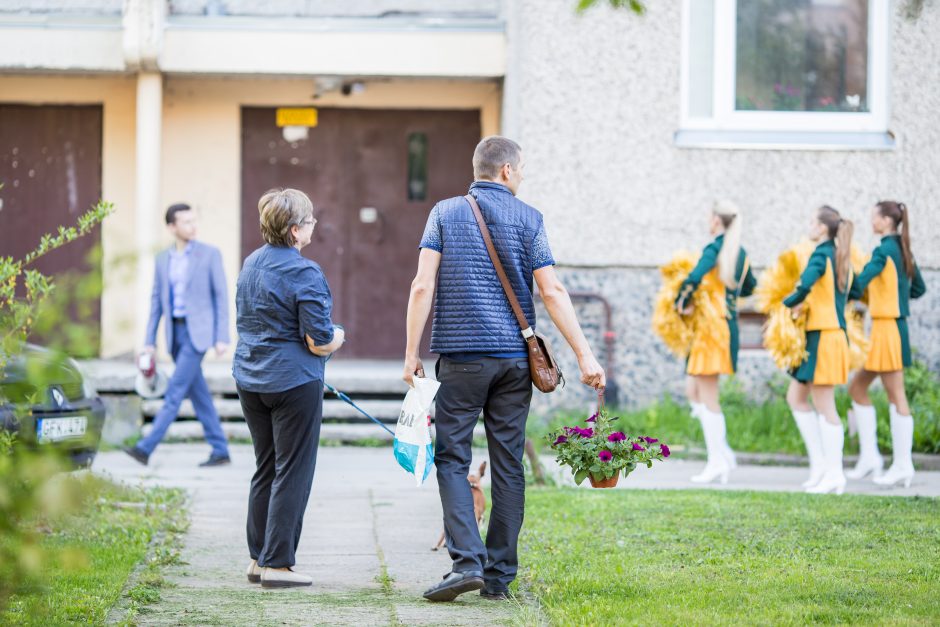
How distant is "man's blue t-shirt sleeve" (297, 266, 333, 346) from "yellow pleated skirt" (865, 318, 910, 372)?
491cm

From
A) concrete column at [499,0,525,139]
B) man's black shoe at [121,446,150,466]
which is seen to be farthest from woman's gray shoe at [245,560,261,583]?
concrete column at [499,0,525,139]

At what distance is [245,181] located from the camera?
1323 centimetres

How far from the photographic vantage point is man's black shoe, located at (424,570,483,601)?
5109 mm

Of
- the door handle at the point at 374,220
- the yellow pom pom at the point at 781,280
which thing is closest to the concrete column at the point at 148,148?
the door handle at the point at 374,220

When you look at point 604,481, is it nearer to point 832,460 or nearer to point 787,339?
point 787,339

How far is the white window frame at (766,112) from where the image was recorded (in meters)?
12.0

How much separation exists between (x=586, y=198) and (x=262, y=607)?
7357 millimetres

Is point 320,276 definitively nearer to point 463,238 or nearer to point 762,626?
point 463,238

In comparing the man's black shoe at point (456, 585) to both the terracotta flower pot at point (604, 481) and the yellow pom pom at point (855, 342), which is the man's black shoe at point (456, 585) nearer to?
the terracotta flower pot at point (604, 481)

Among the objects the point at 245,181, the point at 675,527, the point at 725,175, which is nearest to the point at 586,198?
the point at 725,175

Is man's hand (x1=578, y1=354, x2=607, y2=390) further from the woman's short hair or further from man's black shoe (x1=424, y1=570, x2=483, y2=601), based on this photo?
the woman's short hair

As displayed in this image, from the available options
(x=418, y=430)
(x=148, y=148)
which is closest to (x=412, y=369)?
(x=418, y=430)

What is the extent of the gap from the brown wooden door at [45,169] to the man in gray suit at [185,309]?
3989 millimetres

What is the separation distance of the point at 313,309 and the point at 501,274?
2.68 feet
